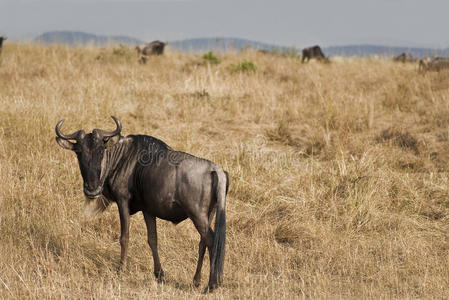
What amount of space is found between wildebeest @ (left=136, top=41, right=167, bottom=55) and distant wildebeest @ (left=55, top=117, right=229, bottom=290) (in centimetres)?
1402

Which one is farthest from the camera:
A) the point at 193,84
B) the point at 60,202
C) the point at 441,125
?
the point at 193,84

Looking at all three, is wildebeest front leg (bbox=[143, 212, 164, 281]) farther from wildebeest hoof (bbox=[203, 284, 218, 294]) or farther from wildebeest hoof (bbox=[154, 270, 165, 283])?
wildebeest hoof (bbox=[203, 284, 218, 294])

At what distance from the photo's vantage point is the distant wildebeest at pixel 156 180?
14.9 ft

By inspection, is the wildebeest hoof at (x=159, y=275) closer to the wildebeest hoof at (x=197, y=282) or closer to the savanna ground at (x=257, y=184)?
the savanna ground at (x=257, y=184)

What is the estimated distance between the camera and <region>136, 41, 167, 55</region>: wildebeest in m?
18.5

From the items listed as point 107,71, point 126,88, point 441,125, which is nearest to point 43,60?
point 107,71

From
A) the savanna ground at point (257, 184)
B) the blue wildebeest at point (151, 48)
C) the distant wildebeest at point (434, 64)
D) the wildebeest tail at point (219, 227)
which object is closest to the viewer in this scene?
the wildebeest tail at point (219, 227)

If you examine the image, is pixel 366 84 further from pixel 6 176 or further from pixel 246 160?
pixel 6 176

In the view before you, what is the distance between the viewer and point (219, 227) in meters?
4.50

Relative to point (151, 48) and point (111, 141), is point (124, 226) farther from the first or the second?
point (151, 48)

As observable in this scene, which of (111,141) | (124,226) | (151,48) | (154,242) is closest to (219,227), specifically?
(154,242)

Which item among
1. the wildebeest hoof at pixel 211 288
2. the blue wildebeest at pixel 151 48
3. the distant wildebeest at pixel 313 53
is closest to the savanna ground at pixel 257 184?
the wildebeest hoof at pixel 211 288

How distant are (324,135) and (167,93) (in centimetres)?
406

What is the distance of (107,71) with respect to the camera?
14352 millimetres
